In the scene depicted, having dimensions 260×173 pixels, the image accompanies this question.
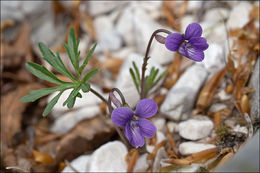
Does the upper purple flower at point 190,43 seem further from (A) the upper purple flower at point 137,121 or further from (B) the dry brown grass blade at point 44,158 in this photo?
(B) the dry brown grass blade at point 44,158

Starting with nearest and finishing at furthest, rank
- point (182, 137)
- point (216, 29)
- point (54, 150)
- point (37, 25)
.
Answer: point (182, 137) < point (54, 150) < point (216, 29) < point (37, 25)

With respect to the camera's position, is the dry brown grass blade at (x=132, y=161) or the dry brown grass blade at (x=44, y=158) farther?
the dry brown grass blade at (x=44, y=158)

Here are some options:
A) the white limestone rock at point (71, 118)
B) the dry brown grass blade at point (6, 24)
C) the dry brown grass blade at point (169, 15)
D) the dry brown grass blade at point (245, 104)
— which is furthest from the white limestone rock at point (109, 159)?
the dry brown grass blade at point (6, 24)

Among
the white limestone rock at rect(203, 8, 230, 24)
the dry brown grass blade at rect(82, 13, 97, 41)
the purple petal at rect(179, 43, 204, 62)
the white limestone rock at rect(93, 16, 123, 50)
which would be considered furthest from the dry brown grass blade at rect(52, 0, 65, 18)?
the purple petal at rect(179, 43, 204, 62)

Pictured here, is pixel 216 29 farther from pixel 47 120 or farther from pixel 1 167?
pixel 1 167

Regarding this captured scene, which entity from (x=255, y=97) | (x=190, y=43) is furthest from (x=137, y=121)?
(x=255, y=97)

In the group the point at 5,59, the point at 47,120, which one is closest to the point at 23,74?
the point at 5,59
